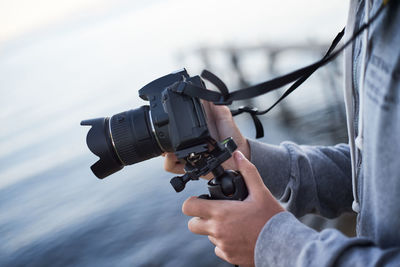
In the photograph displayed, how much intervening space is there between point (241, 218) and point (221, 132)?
60 centimetres

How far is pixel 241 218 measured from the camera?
0.93 meters

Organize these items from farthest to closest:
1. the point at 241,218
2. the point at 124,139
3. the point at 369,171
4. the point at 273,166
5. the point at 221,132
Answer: the point at 221,132
the point at 273,166
the point at 124,139
the point at 241,218
the point at 369,171

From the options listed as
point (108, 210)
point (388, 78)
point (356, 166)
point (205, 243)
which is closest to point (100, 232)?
point (108, 210)

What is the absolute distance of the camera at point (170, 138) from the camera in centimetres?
112

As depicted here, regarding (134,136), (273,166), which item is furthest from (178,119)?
(273,166)

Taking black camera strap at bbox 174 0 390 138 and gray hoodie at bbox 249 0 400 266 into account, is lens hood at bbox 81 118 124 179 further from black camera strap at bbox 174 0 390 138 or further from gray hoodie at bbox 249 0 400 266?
gray hoodie at bbox 249 0 400 266

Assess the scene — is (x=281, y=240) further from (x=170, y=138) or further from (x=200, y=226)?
(x=170, y=138)

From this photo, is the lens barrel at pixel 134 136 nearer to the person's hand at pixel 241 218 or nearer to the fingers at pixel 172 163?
the fingers at pixel 172 163

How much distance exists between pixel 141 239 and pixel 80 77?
8.23 metres

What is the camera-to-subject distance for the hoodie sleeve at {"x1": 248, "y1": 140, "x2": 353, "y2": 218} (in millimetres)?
1321

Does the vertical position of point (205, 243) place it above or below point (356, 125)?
below

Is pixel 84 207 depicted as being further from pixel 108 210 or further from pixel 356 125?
pixel 356 125

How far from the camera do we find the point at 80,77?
33.5ft

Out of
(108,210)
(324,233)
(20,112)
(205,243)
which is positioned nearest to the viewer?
(324,233)
